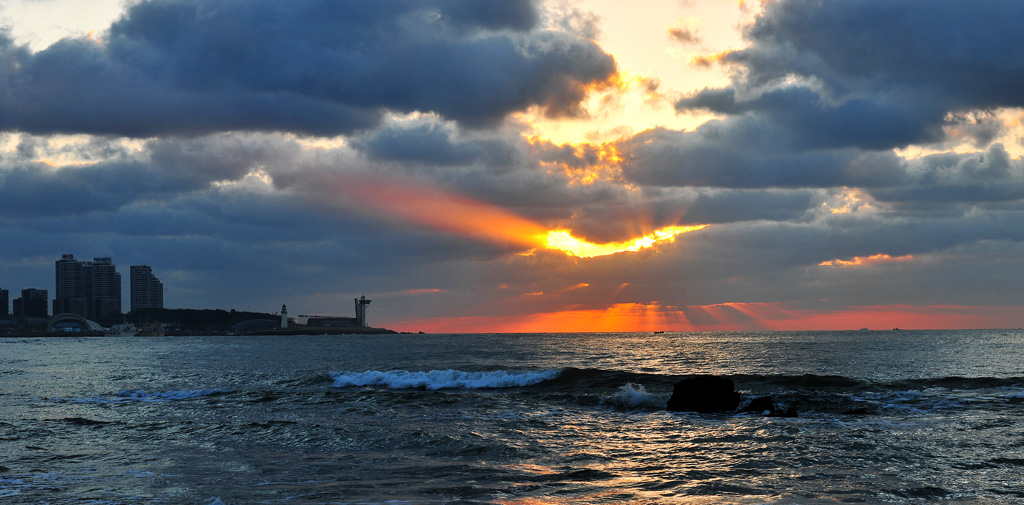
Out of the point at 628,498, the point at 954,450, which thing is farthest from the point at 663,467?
the point at 954,450

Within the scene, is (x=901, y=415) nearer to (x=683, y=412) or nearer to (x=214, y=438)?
(x=683, y=412)

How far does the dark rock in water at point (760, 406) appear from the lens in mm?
32156

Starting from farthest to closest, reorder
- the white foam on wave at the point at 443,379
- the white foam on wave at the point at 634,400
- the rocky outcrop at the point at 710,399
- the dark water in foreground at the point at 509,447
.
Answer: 1. the white foam on wave at the point at 443,379
2. the white foam on wave at the point at 634,400
3. the rocky outcrop at the point at 710,399
4. the dark water in foreground at the point at 509,447

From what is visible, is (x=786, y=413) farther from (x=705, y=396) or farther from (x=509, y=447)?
(x=509, y=447)

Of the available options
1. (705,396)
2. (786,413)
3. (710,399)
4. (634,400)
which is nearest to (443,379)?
(634,400)

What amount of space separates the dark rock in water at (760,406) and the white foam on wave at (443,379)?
63.4ft

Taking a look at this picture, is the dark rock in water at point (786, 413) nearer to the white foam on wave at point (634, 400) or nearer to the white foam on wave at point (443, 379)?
the white foam on wave at point (634, 400)

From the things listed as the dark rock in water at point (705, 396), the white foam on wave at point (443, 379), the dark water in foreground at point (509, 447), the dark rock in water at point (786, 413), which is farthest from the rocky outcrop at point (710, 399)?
the white foam on wave at point (443, 379)

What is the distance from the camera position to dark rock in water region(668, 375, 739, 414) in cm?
3341

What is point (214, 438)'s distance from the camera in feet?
87.4

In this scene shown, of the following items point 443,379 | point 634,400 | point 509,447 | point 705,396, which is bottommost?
point 443,379

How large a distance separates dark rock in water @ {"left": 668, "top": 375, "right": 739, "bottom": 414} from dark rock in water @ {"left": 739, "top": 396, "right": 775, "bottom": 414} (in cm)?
82

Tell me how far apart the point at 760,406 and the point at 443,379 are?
24.5m

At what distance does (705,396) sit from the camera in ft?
111
